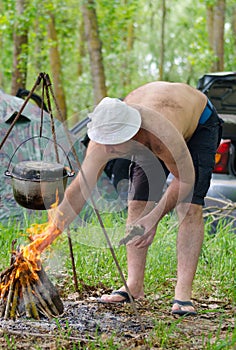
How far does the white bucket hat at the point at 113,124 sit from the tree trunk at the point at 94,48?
6.90 metres

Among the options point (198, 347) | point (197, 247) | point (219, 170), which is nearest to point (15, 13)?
Answer: point (219, 170)

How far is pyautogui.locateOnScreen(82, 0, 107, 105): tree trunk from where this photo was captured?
10.4m

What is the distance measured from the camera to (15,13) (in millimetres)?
10680

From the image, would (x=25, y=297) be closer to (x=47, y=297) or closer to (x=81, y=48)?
(x=47, y=297)

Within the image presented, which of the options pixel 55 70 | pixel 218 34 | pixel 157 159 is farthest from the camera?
pixel 55 70

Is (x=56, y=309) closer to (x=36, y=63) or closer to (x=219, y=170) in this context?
(x=219, y=170)

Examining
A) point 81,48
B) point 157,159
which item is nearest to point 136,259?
point 157,159

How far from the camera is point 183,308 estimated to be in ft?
13.1

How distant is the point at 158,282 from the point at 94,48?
641cm

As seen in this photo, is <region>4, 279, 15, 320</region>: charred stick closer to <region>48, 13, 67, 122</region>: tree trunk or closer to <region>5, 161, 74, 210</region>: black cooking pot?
<region>5, 161, 74, 210</region>: black cooking pot

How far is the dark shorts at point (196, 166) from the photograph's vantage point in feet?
13.6

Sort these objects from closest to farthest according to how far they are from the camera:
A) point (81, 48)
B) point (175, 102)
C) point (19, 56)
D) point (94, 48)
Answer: point (175, 102)
point (94, 48)
point (19, 56)
point (81, 48)

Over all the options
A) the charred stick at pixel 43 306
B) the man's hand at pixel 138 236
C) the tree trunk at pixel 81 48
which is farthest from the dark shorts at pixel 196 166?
the tree trunk at pixel 81 48

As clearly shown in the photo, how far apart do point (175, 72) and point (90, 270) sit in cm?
1441
